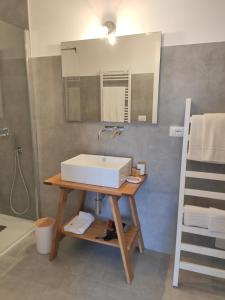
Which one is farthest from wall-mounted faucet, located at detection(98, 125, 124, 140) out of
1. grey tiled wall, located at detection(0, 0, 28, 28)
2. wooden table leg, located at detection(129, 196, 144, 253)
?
grey tiled wall, located at detection(0, 0, 28, 28)

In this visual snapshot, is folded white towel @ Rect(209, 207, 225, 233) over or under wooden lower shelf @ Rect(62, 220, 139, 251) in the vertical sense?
over

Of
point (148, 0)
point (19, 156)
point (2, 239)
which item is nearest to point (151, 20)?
point (148, 0)

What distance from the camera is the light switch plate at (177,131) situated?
192 centimetres

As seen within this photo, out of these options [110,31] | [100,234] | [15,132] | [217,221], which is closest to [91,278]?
[100,234]

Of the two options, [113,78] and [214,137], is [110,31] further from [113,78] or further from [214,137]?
[214,137]

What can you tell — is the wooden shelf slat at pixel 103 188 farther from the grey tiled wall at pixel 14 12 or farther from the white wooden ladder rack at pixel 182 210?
the grey tiled wall at pixel 14 12

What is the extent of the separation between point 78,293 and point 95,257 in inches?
16.8

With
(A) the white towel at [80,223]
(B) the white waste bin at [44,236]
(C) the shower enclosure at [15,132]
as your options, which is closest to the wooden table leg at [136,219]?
(A) the white towel at [80,223]

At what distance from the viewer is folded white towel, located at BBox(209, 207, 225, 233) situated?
63.3 inches

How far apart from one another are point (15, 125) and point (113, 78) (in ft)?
4.07

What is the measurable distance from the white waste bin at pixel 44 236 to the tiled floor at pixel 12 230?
14.4 inches

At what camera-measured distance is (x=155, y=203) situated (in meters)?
2.13

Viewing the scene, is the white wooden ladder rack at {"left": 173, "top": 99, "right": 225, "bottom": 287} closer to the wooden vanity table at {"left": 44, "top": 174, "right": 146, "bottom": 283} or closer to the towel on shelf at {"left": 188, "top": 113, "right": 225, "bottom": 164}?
the towel on shelf at {"left": 188, "top": 113, "right": 225, "bottom": 164}

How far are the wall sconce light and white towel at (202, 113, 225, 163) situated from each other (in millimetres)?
1026
